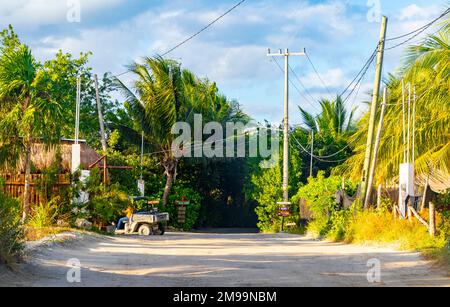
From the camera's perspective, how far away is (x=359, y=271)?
14.7m

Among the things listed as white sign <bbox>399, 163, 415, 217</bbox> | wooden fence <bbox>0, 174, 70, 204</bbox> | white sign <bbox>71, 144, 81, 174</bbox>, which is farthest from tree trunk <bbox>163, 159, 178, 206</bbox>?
white sign <bbox>399, 163, 415, 217</bbox>

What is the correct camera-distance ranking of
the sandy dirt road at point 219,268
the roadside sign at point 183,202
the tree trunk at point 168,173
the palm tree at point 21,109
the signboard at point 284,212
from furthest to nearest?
the tree trunk at point 168,173 → the roadside sign at point 183,202 → the signboard at point 284,212 → the palm tree at point 21,109 → the sandy dirt road at point 219,268

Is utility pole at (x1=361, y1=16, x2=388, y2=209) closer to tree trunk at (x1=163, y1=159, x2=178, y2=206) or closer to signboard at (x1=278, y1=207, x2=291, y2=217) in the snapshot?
signboard at (x1=278, y1=207, x2=291, y2=217)

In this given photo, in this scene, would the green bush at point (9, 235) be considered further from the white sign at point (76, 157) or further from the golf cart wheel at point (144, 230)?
the golf cart wheel at point (144, 230)

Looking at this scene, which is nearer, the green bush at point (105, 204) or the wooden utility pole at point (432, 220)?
the wooden utility pole at point (432, 220)


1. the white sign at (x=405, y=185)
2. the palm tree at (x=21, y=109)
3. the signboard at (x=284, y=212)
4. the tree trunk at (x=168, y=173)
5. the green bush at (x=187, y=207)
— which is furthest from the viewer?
the green bush at (x=187, y=207)

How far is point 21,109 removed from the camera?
26453mm

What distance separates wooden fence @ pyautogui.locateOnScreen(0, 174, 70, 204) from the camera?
28.9 meters

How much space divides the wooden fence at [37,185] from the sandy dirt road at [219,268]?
8805 mm

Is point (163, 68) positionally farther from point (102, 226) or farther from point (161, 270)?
point (161, 270)

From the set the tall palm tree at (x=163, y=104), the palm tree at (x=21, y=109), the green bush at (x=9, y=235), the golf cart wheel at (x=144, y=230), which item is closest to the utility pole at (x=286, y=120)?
the tall palm tree at (x=163, y=104)

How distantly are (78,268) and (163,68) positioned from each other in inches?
1229

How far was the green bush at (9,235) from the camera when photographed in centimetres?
1303

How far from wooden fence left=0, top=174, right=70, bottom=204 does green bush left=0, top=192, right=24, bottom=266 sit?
14.2 metres
